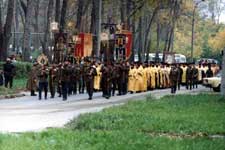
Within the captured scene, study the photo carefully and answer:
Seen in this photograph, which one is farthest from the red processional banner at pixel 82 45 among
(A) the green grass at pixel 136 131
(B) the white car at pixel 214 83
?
(A) the green grass at pixel 136 131

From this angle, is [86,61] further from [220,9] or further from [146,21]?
[220,9]

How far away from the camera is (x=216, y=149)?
13.4 metres

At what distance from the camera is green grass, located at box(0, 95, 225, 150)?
1357 centimetres

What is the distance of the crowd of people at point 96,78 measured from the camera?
3206 centimetres

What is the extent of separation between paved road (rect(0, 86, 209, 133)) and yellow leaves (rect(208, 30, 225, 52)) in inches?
2894

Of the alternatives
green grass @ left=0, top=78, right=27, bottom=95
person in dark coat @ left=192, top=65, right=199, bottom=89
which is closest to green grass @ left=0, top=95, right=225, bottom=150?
green grass @ left=0, top=78, right=27, bottom=95

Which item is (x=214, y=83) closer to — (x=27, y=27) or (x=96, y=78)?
(x=96, y=78)

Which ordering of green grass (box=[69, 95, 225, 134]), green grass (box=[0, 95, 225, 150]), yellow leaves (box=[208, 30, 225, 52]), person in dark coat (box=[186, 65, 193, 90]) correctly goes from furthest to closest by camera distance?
yellow leaves (box=[208, 30, 225, 52]), person in dark coat (box=[186, 65, 193, 90]), green grass (box=[69, 95, 225, 134]), green grass (box=[0, 95, 225, 150])

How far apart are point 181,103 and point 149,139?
1119 cm

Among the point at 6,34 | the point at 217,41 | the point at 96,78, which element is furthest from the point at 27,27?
the point at 217,41

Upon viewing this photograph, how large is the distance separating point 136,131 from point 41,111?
29.3ft

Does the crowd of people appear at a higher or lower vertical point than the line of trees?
lower

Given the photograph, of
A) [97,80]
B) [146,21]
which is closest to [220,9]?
[146,21]

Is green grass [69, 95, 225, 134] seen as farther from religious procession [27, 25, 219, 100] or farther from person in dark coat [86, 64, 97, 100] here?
religious procession [27, 25, 219, 100]
